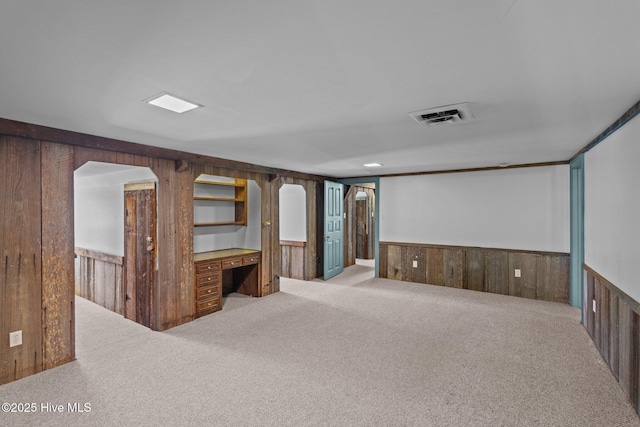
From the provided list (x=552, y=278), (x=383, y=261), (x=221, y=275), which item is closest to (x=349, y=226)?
(x=383, y=261)

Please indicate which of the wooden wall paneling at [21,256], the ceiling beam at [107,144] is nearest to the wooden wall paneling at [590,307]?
the ceiling beam at [107,144]

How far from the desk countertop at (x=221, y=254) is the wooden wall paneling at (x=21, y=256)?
1696 millimetres

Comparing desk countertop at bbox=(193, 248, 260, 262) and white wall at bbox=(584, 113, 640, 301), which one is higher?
white wall at bbox=(584, 113, 640, 301)

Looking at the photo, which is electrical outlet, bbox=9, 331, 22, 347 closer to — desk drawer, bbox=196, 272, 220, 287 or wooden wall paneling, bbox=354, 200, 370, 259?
desk drawer, bbox=196, 272, 220, 287

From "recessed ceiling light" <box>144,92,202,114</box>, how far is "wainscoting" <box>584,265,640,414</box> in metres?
3.30

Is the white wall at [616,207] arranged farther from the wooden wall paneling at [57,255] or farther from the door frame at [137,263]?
the wooden wall paneling at [57,255]

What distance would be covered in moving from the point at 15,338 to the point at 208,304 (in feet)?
6.36

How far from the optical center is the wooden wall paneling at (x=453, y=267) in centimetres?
563

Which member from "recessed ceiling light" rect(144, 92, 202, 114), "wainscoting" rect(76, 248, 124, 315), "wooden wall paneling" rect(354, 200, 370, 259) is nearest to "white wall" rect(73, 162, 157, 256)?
"wainscoting" rect(76, 248, 124, 315)

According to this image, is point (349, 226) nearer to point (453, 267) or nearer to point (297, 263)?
point (297, 263)

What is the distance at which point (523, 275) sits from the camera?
5074 millimetres

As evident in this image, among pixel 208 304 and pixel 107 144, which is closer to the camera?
pixel 107 144

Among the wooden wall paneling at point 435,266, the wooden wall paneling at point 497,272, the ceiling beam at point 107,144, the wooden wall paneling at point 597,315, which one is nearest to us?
the ceiling beam at point 107,144

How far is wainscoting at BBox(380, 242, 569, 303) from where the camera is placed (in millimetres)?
4855
